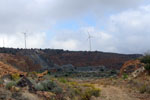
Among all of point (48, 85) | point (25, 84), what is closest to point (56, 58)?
point (48, 85)

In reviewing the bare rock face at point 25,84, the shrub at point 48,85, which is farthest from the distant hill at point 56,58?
the bare rock face at point 25,84

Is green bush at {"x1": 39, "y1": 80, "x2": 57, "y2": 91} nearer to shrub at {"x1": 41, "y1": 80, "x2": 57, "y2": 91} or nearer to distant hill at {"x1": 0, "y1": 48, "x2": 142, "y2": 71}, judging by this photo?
shrub at {"x1": 41, "y1": 80, "x2": 57, "y2": 91}

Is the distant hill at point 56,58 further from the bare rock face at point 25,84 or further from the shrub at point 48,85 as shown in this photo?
the bare rock face at point 25,84

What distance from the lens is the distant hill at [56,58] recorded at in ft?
220

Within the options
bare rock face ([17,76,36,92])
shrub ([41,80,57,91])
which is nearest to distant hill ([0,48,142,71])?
shrub ([41,80,57,91])

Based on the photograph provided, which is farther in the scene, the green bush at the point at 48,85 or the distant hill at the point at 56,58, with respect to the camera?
the distant hill at the point at 56,58

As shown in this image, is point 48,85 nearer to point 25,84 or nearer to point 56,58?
point 25,84

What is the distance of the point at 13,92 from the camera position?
11.4 m

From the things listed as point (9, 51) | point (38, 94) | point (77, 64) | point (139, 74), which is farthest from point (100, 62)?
point (38, 94)

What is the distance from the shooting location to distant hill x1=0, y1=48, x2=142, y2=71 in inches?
2639

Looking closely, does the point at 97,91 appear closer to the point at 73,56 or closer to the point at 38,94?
the point at 38,94

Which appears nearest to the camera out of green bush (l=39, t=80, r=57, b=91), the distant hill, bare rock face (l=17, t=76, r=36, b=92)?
bare rock face (l=17, t=76, r=36, b=92)

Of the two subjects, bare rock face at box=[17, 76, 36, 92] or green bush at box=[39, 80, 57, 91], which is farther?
green bush at box=[39, 80, 57, 91]

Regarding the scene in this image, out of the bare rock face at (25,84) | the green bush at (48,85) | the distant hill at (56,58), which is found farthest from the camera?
the distant hill at (56,58)
